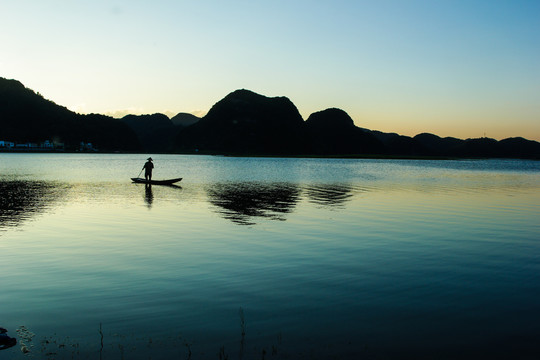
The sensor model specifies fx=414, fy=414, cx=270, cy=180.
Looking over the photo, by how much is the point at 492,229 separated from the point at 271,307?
63.4 ft

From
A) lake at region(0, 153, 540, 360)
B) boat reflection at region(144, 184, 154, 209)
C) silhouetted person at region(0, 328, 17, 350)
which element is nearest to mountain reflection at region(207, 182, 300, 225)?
lake at region(0, 153, 540, 360)

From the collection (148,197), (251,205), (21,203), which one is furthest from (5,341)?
(148,197)

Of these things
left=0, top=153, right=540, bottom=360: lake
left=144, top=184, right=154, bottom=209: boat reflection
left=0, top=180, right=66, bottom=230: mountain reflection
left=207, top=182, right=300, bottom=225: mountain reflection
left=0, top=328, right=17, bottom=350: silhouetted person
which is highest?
left=0, top=328, right=17, bottom=350: silhouetted person

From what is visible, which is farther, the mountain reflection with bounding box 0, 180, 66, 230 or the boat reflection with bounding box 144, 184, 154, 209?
the boat reflection with bounding box 144, 184, 154, 209

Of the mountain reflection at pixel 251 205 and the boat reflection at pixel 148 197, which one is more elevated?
the mountain reflection at pixel 251 205

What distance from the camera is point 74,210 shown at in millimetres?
31031

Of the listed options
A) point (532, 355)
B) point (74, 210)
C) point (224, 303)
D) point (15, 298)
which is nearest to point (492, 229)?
point (532, 355)

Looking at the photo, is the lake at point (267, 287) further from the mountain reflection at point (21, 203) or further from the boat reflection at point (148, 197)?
the boat reflection at point (148, 197)

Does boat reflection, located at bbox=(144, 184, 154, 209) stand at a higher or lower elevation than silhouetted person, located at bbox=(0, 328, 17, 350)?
lower

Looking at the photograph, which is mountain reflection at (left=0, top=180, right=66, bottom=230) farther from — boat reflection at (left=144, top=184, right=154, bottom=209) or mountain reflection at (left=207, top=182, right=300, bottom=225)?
mountain reflection at (left=207, top=182, right=300, bottom=225)

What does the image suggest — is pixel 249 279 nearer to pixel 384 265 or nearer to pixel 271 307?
pixel 271 307

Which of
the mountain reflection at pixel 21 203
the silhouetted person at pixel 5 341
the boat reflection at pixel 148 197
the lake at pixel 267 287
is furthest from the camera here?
the boat reflection at pixel 148 197

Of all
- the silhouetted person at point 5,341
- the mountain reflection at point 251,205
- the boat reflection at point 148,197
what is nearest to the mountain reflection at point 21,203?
the boat reflection at point 148,197

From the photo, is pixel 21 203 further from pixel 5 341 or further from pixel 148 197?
pixel 5 341
